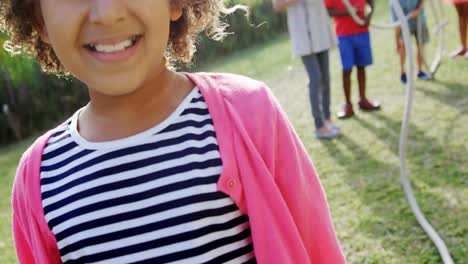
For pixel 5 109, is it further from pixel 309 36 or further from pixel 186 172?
pixel 186 172

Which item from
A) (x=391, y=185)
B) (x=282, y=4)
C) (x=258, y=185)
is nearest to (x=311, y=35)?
(x=282, y=4)

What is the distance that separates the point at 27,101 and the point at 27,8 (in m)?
7.32

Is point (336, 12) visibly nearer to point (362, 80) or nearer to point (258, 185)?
point (362, 80)

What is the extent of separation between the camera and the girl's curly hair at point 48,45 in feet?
4.23

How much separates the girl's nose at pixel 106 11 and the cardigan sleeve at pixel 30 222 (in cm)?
37

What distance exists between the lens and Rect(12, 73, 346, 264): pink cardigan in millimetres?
1092

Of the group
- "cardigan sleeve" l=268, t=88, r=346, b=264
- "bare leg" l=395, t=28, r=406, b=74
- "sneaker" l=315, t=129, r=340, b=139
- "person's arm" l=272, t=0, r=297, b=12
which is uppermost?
"person's arm" l=272, t=0, r=297, b=12

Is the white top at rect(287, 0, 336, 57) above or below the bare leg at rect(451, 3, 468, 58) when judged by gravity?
above

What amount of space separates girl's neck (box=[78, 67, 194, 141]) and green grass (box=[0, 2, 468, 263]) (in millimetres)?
1710

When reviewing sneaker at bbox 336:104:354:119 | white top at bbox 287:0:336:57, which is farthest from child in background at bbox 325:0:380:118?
white top at bbox 287:0:336:57

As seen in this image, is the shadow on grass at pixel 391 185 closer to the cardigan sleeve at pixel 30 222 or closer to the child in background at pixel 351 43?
the child in background at pixel 351 43

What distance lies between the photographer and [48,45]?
1.39 metres

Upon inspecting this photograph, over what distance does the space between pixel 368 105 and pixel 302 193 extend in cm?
389

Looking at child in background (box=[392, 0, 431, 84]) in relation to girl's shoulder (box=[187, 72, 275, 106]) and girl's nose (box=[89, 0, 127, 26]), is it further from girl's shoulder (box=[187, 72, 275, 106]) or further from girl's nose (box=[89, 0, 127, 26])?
girl's nose (box=[89, 0, 127, 26])
